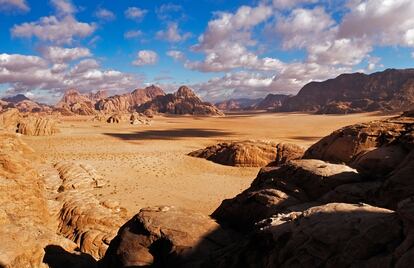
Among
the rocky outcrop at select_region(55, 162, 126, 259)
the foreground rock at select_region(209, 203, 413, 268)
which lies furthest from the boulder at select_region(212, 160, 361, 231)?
the rocky outcrop at select_region(55, 162, 126, 259)

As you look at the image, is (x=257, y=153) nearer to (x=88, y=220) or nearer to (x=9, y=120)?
(x=88, y=220)

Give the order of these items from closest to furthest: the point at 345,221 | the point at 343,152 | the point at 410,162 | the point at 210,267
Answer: the point at 345,221 < the point at 210,267 < the point at 410,162 < the point at 343,152

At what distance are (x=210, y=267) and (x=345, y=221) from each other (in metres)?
3.09

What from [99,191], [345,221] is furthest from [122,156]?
[345,221]

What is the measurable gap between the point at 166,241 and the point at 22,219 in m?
4.97

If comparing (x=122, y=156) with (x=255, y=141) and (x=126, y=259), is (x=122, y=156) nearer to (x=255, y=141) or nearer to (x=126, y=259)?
(x=255, y=141)

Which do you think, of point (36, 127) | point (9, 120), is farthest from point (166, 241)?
point (9, 120)

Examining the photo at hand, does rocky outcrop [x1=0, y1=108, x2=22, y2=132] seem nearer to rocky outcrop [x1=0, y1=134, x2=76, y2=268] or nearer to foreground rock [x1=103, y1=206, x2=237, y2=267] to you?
rocky outcrop [x1=0, y1=134, x2=76, y2=268]

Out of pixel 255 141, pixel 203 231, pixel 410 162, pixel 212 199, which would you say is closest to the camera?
pixel 410 162

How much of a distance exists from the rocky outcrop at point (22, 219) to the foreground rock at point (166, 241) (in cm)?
189

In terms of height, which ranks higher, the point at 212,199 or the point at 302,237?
the point at 302,237

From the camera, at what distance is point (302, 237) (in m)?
6.39

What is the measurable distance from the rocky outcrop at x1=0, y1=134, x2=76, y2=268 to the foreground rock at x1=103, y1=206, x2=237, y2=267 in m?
1.89

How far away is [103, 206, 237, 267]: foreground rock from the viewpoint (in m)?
8.68
